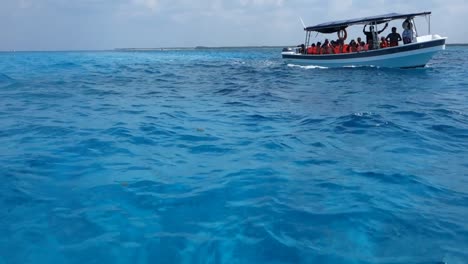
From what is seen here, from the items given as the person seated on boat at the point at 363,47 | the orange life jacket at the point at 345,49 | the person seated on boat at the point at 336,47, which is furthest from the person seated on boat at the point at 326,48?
the person seated on boat at the point at 363,47

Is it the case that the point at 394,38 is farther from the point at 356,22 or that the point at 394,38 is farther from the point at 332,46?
the point at 332,46

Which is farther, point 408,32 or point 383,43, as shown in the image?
point 383,43

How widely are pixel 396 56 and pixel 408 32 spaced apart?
4.65 feet

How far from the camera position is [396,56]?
69.8ft

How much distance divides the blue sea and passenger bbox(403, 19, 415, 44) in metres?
12.5

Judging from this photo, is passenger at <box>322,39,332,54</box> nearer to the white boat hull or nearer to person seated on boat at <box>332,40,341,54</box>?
person seated on boat at <box>332,40,341,54</box>

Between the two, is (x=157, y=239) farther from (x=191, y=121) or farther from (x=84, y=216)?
(x=191, y=121)

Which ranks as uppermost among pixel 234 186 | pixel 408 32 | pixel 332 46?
pixel 408 32

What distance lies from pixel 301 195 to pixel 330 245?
3.63 ft

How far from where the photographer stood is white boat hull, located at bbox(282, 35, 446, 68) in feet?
66.7

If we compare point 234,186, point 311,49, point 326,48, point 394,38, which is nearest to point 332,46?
point 326,48

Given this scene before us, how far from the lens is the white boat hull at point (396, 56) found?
2034 cm

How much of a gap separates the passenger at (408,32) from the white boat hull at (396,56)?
575mm

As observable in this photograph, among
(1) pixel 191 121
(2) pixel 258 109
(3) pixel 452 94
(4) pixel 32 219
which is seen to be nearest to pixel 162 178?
(4) pixel 32 219
